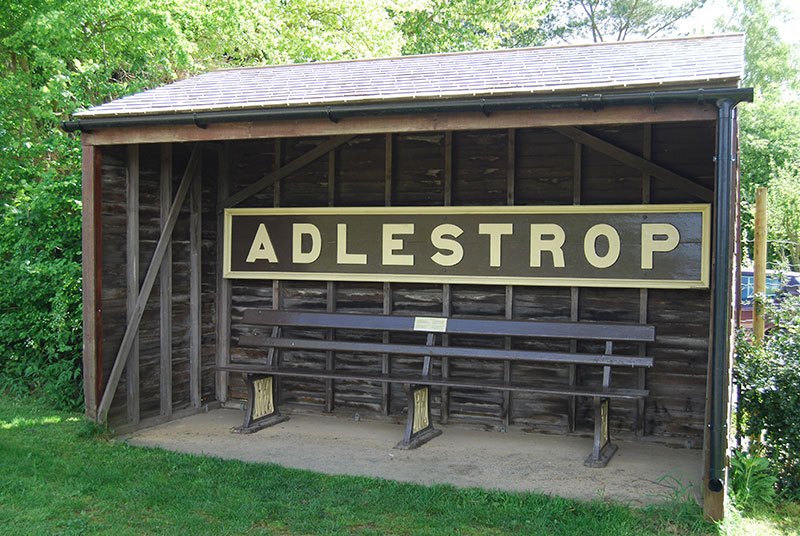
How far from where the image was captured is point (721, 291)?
4281 mm

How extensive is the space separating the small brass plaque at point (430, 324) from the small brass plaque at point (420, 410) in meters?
0.55

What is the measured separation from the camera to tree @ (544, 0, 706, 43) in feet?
92.6

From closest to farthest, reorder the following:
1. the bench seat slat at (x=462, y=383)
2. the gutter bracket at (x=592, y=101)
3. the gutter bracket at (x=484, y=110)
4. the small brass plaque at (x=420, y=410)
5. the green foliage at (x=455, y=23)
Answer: the gutter bracket at (x=592, y=101) < the gutter bracket at (x=484, y=110) < the bench seat slat at (x=462, y=383) < the small brass plaque at (x=420, y=410) < the green foliage at (x=455, y=23)

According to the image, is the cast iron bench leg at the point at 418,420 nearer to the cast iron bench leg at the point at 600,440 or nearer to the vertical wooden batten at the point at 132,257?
the cast iron bench leg at the point at 600,440

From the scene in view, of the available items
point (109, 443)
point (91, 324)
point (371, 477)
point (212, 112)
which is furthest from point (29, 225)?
point (371, 477)

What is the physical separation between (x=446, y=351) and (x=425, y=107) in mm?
2450

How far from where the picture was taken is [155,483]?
17.0 ft

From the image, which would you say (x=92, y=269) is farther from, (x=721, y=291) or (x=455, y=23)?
(x=455, y=23)

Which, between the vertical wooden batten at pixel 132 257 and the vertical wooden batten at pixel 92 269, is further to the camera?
the vertical wooden batten at pixel 132 257

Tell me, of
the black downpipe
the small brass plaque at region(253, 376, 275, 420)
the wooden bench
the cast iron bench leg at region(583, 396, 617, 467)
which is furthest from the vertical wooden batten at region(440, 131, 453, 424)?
the black downpipe

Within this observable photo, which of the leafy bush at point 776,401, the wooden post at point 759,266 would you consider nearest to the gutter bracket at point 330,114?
the leafy bush at point 776,401

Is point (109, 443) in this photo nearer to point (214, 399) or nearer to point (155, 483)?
point (155, 483)

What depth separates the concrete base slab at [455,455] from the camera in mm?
5254

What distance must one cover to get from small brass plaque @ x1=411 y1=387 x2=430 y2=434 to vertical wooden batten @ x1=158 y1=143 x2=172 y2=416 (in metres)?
2.49
